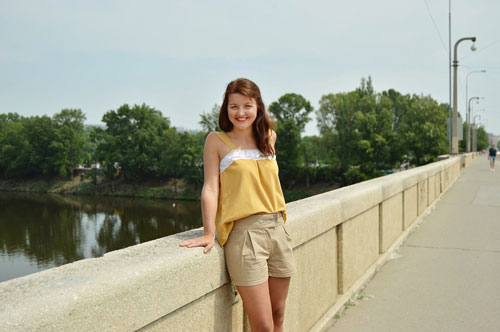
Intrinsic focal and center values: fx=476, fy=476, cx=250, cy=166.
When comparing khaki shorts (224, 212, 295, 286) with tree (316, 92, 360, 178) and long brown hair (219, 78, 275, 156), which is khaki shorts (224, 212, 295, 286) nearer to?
long brown hair (219, 78, 275, 156)

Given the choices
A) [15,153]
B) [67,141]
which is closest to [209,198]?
[67,141]

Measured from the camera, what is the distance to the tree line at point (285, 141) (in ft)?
205

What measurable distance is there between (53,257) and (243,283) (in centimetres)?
4510

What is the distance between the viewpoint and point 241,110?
8.02 ft

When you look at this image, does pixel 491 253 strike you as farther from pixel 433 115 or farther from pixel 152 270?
pixel 433 115

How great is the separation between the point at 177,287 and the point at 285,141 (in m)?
66.3

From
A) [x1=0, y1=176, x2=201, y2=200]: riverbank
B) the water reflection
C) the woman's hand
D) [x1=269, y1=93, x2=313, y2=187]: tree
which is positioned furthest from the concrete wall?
[x1=0, y1=176, x2=201, y2=200]: riverbank

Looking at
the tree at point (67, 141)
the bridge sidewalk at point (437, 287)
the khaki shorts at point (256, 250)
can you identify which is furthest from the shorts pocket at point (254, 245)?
the tree at point (67, 141)

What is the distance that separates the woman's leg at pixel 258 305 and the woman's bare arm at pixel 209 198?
0.93 ft

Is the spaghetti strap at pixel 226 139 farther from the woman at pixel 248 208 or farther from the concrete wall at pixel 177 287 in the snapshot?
the concrete wall at pixel 177 287

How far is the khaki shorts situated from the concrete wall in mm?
94

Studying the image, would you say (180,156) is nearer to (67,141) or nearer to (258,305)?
(67,141)

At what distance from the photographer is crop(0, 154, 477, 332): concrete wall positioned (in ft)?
5.07

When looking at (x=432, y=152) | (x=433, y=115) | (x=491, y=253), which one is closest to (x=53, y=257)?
(x=432, y=152)
